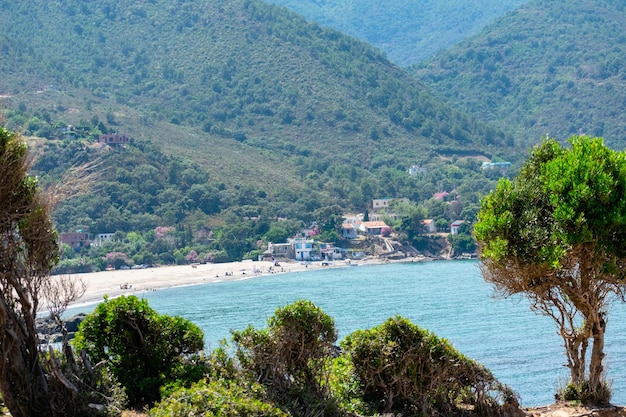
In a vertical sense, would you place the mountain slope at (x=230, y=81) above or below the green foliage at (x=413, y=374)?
above

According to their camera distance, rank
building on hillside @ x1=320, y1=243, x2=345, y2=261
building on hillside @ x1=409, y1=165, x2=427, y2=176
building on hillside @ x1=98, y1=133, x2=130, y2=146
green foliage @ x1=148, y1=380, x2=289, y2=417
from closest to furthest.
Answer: green foliage @ x1=148, y1=380, x2=289, y2=417 → building on hillside @ x1=320, y1=243, x2=345, y2=261 → building on hillside @ x1=98, y1=133, x2=130, y2=146 → building on hillside @ x1=409, y1=165, x2=427, y2=176

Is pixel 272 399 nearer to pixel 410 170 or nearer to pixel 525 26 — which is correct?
pixel 410 170

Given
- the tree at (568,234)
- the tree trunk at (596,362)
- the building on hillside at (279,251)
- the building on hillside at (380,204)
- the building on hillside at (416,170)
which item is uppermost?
the building on hillside at (416,170)

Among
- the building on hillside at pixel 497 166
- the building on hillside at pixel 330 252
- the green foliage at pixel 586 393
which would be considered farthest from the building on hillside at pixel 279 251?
the green foliage at pixel 586 393

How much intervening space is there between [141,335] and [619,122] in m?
147

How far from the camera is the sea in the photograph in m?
25.4

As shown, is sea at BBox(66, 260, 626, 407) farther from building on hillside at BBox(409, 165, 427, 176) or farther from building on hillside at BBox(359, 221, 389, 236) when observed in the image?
building on hillside at BBox(409, 165, 427, 176)

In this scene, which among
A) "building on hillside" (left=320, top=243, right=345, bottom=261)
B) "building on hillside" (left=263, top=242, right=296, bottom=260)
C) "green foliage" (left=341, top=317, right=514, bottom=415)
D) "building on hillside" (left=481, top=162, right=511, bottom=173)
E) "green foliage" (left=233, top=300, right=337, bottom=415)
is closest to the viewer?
"green foliage" (left=233, top=300, right=337, bottom=415)

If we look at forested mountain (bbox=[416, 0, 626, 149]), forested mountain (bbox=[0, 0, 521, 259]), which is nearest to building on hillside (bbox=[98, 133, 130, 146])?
forested mountain (bbox=[0, 0, 521, 259])

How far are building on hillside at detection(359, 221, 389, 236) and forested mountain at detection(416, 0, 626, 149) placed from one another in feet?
211

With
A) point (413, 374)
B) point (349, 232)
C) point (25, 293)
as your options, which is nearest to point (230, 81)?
point (349, 232)

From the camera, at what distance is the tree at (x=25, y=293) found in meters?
8.48

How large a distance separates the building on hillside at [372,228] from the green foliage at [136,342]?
78.3 metres

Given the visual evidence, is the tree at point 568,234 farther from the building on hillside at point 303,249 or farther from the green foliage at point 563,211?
the building on hillside at point 303,249
